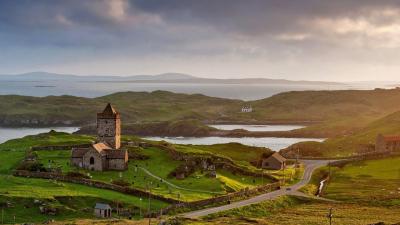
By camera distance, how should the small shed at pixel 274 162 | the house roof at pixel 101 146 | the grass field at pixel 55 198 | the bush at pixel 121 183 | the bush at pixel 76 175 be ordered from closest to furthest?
1. the grass field at pixel 55 198
2. the bush at pixel 121 183
3. the bush at pixel 76 175
4. the house roof at pixel 101 146
5. the small shed at pixel 274 162

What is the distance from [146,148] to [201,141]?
8466cm

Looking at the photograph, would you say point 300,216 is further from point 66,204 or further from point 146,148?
point 146,148

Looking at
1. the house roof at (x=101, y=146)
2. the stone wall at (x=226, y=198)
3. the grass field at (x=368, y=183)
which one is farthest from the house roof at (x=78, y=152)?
the grass field at (x=368, y=183)

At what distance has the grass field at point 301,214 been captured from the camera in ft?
232

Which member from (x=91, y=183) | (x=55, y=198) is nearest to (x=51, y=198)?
(x=55, y=198)

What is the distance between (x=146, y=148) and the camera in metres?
109

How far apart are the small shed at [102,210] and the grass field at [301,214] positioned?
10.5 metres

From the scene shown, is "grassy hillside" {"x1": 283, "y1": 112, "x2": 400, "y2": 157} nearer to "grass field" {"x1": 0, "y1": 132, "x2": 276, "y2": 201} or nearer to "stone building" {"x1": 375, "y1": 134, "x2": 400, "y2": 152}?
"stone building" {"x1": 375, "y1": 134, "x2": 400, "y2": 152}

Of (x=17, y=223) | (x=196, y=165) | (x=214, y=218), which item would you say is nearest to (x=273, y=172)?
(x=196, y=165)

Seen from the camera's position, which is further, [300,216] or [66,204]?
[300,216]

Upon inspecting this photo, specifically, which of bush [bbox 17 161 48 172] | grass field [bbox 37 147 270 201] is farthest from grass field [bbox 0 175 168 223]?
bush [bbox 17 161 48 172]

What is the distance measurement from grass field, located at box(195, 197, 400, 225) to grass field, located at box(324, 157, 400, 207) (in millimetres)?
5546

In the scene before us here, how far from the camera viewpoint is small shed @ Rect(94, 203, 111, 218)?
223 feet

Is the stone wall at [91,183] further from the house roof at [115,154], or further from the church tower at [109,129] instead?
the church tower at [109,129]
